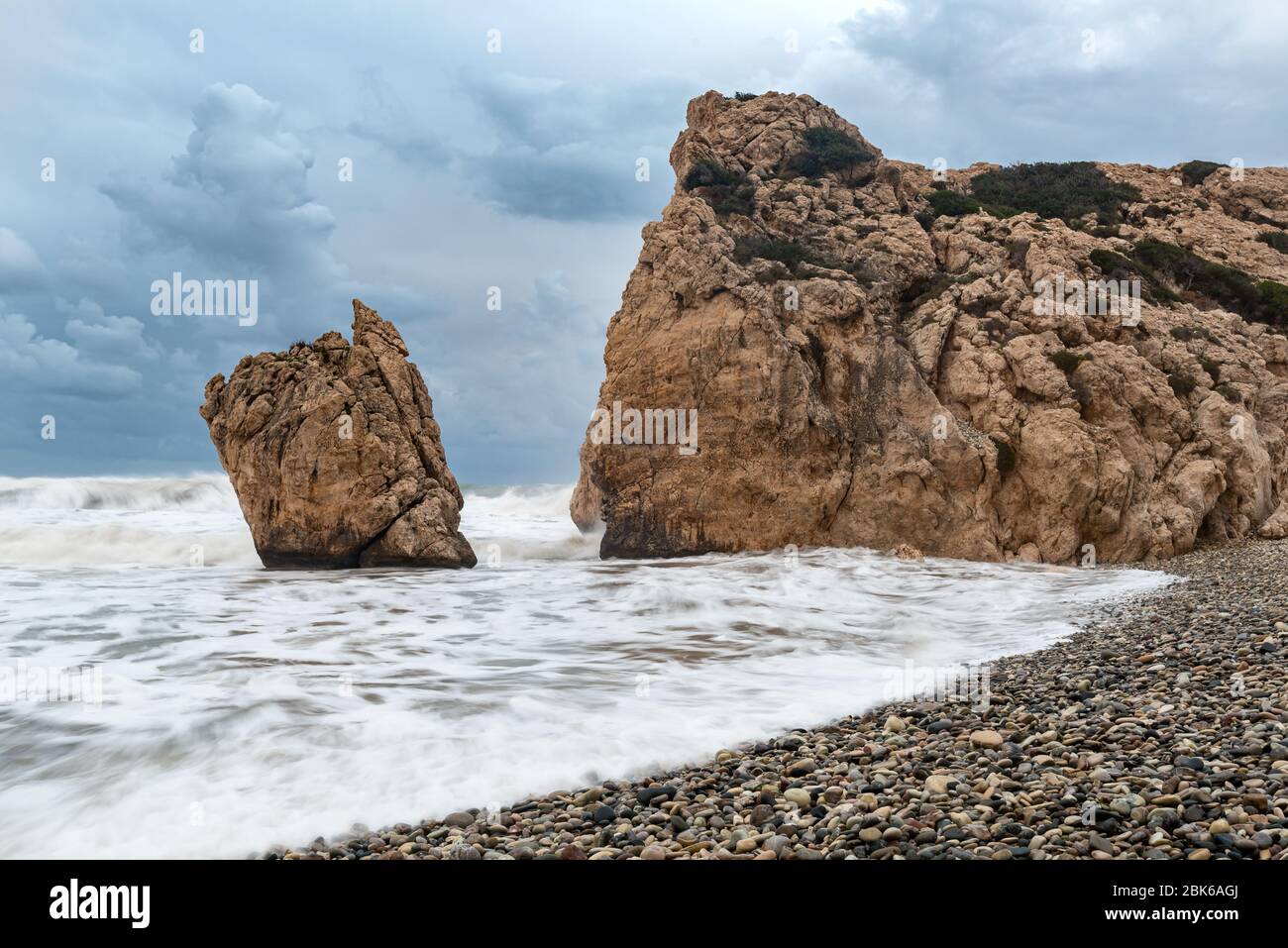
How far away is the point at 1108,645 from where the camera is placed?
9242mm

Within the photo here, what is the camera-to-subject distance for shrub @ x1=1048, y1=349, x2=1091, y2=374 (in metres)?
22.2

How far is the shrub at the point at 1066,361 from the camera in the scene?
874 inches

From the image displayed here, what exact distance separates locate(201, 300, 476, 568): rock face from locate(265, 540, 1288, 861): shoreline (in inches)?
602

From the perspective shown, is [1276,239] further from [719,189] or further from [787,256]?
[719,189]

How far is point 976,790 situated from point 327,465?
17805mm

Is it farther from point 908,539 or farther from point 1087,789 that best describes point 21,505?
point 1087,789

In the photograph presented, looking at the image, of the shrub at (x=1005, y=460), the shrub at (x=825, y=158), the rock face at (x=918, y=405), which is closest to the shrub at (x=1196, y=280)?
the rock face at (x=918, y=405)

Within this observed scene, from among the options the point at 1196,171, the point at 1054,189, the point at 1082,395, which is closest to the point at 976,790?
the point at 1082,395

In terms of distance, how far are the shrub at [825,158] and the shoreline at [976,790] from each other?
2634cm

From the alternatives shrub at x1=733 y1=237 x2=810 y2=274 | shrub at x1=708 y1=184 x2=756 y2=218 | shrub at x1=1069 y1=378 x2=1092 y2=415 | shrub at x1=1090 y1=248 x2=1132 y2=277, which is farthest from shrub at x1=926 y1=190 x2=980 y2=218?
shrub at x1=1069 y1=378 x2=1092 y2=415

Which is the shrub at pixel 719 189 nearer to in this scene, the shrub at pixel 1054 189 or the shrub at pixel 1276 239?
the shrub at pixel 1054 189

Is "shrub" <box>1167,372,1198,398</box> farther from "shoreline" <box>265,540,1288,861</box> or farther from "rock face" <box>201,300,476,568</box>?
"rock face" <box>201,300,476,568</box>
